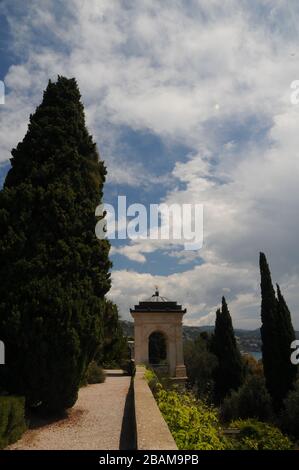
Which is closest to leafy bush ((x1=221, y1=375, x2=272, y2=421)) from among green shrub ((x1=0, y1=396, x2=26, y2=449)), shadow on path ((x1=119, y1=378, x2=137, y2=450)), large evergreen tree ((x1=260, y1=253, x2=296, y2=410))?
large evergreen tree ((x1=260, y1=253, x2=296, y2=410))

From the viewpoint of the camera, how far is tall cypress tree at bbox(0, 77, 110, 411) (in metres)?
9.43

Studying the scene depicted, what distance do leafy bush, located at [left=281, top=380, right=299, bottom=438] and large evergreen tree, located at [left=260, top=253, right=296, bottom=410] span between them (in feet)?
7.64

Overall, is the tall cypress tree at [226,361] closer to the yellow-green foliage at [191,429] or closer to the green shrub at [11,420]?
the yellow-green foliage at [191,429]

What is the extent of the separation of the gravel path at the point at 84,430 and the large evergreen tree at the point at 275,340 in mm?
13940

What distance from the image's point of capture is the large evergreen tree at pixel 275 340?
22.7 m

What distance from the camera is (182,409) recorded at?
8305 millimetres

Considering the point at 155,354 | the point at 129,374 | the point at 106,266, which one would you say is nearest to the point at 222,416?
the point at 129,374

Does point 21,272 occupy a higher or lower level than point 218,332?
higher

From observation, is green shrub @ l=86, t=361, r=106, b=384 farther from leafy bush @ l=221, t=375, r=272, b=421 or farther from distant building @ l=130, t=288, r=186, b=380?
leafy bush @ l=221, t=375, r=272, b=421

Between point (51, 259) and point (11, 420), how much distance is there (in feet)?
13.8

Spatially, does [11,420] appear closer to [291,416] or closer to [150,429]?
[150,429]

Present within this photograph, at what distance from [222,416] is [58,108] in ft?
71.0

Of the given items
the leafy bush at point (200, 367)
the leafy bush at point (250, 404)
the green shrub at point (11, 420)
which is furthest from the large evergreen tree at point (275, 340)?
the green shrub at point (11, 420)
